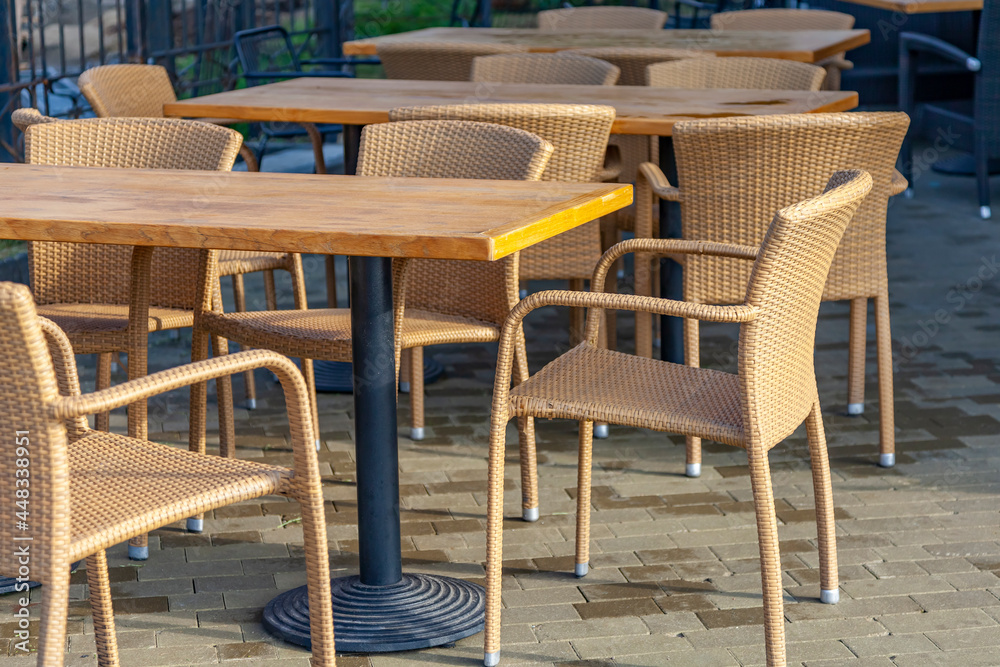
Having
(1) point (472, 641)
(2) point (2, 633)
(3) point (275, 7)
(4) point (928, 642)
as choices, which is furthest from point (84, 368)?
(3) point (275, 7)

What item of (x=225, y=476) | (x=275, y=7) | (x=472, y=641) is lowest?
(x=472, y=641)

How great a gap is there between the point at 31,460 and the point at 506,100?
8.49 ft

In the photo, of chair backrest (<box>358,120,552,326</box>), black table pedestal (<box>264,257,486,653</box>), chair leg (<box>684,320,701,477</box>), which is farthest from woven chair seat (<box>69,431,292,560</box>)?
chair leg (<box>684,320,701,477</box>)

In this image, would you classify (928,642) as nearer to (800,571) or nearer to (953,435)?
(800,571)

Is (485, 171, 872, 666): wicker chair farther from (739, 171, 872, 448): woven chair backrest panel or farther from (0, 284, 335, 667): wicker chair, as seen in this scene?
(0, 284, 335, 667): wicker chair

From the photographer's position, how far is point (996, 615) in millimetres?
2600

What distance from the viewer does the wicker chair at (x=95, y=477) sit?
1630 mm

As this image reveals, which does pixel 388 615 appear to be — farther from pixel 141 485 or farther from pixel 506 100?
pixel 506 100

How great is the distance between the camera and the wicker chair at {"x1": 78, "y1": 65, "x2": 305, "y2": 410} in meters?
3.43

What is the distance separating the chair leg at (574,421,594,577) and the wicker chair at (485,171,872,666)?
25 centimetres

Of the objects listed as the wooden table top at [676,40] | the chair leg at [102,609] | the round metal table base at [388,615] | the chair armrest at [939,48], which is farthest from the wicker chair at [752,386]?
the chair armrest at [939,48]

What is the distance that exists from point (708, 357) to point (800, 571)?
68.1 inches

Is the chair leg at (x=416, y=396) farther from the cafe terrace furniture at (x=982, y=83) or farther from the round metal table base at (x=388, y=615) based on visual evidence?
the cafe terrace furniture at (x=982, y=83)

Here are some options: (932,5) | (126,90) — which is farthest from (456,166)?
(932,5)
